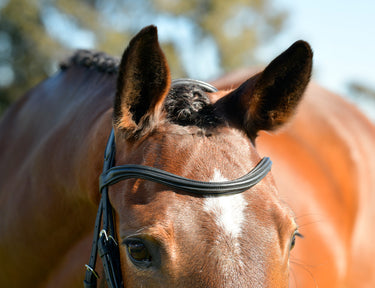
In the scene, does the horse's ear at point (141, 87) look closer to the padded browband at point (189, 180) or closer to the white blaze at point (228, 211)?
the padded browband at point (189, 180)

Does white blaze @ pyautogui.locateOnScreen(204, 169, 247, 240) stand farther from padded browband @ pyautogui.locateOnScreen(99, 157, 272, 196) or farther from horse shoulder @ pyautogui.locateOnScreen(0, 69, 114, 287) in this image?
horse shoulder @ pyautogui.locateOnScreen(0, 69, 114, 287)

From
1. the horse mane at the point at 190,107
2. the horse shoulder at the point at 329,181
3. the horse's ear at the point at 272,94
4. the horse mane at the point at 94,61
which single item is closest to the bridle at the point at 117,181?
the horse mane at the point at 190,107

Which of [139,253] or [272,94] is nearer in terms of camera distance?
[139,253]

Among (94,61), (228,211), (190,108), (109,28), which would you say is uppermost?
(109,28)

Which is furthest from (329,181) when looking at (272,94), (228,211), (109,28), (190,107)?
(109,28)

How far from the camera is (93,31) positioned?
20.9 m

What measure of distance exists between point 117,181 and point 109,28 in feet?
69.8

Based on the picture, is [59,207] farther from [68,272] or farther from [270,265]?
[270,265]

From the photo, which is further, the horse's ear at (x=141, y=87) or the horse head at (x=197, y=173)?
the horse's ear at (x=141, y=87)

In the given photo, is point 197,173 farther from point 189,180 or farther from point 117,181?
point 117,181

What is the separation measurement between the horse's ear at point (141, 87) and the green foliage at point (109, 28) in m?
16.3

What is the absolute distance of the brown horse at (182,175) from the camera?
1600 mm

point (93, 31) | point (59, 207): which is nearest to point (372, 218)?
point (59, 207)

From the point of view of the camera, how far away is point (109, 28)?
21.7 m
